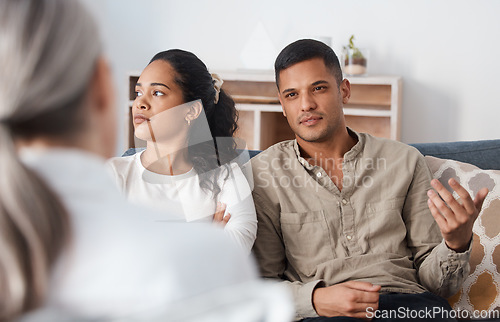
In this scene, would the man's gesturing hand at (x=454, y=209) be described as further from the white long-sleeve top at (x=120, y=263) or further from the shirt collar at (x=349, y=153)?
the white long-sleeve top at (x=120, y=263)

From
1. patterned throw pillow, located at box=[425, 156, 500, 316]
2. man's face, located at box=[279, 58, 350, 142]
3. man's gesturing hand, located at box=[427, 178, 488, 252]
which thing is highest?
man's face, located at box=[279, 58, 350, 142]

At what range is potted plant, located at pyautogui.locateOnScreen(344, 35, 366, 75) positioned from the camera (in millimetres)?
3273

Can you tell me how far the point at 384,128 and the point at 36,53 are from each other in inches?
121

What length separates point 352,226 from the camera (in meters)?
1.59

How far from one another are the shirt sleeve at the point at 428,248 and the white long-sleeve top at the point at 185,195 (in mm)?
473

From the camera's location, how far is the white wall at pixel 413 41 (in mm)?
3377

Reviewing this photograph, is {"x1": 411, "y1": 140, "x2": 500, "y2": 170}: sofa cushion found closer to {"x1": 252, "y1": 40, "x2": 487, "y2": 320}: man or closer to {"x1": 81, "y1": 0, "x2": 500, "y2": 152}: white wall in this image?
{"x1": 252, "y1": 40, "x2": 487, "y2": 320}: man

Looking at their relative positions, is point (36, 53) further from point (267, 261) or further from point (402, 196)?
point (402, 196)

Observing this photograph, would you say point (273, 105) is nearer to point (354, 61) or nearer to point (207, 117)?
point (354, 61)

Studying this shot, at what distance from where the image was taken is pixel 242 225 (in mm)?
1481

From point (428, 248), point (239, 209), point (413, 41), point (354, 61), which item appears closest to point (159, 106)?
point (239, 209)

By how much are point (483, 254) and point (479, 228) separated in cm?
8

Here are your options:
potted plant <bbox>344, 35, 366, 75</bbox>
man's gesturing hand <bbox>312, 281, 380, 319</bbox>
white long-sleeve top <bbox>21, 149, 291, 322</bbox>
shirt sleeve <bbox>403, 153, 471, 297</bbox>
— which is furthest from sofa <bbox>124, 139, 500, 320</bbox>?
potted plant <bbox>344, 35, 366, 75</bbox>

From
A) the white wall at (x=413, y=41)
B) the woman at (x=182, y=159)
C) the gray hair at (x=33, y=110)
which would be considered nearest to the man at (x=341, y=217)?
the woman at (x=182, y=159)
